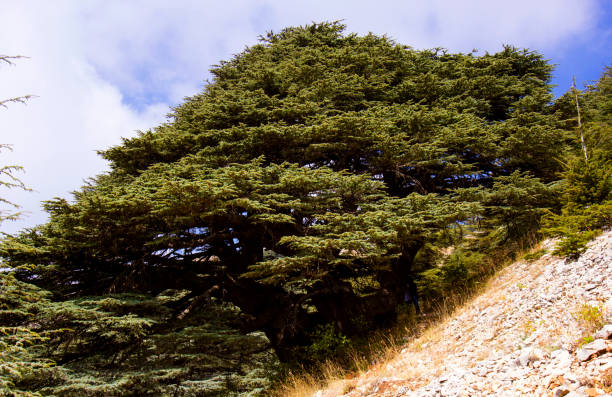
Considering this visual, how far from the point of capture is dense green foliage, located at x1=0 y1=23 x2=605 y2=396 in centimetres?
690

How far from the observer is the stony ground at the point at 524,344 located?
11.8ft

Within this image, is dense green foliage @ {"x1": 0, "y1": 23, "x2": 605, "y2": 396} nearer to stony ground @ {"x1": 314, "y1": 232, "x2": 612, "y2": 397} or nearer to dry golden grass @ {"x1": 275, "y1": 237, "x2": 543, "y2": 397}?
dry golden grass @ {"x1": 275, "y1": 237, "x2": 543, "y2": 397}

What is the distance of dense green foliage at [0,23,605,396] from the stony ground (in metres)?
2.02

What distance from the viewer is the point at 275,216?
724 cm

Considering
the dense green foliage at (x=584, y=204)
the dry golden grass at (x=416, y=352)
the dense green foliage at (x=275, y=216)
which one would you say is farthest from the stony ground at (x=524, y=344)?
the dense green foliage at (x=275, y=216)

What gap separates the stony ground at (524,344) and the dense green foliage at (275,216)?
2021mm

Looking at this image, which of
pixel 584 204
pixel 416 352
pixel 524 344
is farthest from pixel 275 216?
pixel 584 204

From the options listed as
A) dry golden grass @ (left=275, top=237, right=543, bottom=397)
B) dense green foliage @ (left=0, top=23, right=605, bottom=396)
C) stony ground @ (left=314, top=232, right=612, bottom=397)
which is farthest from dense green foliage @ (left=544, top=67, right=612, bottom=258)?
dense green foliage @ (left=0, top=23, right=605, bottom=396)

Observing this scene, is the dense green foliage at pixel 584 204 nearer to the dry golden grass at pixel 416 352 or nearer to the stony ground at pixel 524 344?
the stony ground at pixel 524 344

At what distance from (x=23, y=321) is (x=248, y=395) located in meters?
4.73

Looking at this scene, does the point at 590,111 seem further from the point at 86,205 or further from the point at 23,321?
the point at 23,321

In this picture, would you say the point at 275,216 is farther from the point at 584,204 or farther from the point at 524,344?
the point at 584,204

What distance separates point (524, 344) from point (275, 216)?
491 cm

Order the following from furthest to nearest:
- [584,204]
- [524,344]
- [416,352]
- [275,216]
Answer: [584,204] → [275,216] → [416,352] → [524,344]
